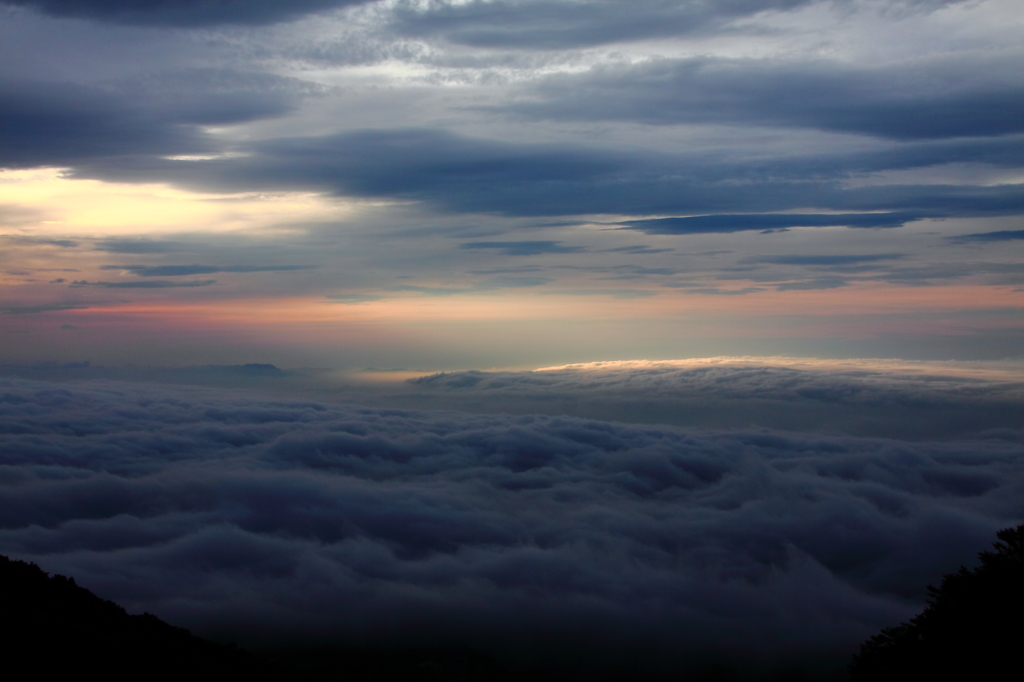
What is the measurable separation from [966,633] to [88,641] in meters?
49.9

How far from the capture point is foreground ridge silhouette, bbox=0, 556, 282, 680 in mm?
36594

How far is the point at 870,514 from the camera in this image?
563 feet

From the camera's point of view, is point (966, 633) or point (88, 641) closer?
point (966, 633)

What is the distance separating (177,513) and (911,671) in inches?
6181

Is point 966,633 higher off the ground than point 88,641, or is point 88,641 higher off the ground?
point 966,633

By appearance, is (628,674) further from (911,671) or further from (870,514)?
(911,671)

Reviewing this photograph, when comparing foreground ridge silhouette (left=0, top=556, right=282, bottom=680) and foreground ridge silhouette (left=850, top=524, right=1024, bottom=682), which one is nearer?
foreground ridge silhouette (left=850, top=524, right=1024, bottom=682)

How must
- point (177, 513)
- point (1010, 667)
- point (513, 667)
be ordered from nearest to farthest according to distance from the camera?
point (1010, 667) < point (513, 667) < point (177, 513)

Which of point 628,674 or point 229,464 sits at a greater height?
point 229,464

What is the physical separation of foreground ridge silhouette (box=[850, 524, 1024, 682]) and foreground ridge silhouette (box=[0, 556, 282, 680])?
42.3 metres

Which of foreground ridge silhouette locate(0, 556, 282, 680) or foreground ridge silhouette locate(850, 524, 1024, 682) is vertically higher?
foreground ridge silhouette locate(850, 524, 1024, 682)

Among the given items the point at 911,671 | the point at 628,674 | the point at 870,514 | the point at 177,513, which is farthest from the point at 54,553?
the point at 870,514

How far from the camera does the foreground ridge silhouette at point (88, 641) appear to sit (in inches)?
1441

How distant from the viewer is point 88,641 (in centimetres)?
4084
